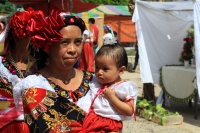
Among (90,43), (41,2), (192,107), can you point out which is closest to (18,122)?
(41,2)

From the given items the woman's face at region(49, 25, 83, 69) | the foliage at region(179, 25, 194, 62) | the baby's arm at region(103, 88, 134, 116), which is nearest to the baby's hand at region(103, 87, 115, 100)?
the baby's arm at region(103, 88, 134, 116)

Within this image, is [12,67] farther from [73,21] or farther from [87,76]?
[73,21]

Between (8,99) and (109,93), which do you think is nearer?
(109,93)

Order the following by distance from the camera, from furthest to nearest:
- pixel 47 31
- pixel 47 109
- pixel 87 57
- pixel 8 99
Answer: pixel 87 57 < pixel 8 99 < pixel 47 31 < pixel 47 109

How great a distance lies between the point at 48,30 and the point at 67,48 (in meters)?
0.15

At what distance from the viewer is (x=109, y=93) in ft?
7.00

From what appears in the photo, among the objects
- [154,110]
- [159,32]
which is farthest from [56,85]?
[159,32]

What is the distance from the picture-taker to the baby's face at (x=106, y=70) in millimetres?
2199

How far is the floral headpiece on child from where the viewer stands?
2.05 m

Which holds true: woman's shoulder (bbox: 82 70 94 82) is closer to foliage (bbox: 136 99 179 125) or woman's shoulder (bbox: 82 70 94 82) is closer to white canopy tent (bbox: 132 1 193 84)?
foliage (bbox: 136 99 179 125)

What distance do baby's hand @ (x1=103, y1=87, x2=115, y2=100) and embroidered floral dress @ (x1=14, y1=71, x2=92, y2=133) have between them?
16cm

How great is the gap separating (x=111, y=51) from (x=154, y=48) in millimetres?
5286

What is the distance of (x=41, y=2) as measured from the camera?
7180 millimetres

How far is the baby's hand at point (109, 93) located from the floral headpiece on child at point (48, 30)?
411mm
